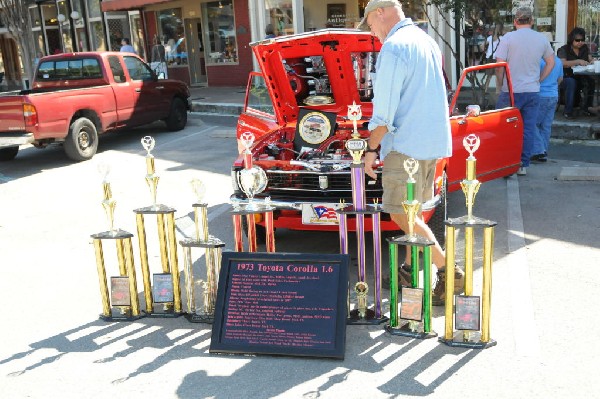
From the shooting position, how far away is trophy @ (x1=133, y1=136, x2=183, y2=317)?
14.6ft

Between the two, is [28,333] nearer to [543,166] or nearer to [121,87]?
[543,166]

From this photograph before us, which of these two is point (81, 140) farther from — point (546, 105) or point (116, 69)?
Answer: point (546, 105)

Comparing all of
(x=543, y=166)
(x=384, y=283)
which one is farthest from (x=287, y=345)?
(x=543, y=166)

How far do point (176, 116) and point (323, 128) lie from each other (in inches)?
334

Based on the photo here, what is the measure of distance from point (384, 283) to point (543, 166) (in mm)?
4660

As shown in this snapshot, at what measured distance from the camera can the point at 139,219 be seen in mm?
4465

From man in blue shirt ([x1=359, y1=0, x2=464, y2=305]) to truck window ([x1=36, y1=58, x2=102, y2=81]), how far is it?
880 centimetres

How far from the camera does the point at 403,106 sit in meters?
4.05

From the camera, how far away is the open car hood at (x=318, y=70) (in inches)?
236

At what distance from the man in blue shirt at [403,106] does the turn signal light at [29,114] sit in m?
7.24

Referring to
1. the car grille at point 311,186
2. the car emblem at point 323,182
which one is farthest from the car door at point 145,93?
the car emblem at point 323,182

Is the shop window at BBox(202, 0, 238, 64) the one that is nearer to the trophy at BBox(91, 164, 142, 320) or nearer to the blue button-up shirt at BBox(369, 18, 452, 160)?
the trophy at BBox(91, 164, 142, 320)

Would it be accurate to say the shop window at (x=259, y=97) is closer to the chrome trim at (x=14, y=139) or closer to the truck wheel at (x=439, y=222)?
the truck wheel at (x=439, y=222)

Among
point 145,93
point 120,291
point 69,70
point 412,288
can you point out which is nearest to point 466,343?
point 412,288
